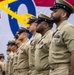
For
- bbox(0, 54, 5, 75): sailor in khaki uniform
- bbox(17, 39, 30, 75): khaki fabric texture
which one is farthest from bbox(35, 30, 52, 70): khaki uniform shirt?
bbox(0, 54, 5, 75): sailor in khaki uniform

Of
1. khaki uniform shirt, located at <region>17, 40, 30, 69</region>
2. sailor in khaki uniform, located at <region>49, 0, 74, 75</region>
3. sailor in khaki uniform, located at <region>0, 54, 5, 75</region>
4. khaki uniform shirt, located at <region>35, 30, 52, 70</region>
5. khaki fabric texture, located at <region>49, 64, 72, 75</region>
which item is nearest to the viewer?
sailor in khaki uniform, located at <region>49, 0, 74, 75</region>

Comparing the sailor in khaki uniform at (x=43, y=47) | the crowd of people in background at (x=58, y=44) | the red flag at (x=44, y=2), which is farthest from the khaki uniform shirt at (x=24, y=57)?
the red flag at (x=44, y=2)

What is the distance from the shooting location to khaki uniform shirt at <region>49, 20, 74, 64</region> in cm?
523

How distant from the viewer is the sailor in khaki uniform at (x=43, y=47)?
6.68 metres

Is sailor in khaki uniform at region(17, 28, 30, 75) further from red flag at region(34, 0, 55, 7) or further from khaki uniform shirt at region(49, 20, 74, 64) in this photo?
red flag at region(34, 0, 55, 7)

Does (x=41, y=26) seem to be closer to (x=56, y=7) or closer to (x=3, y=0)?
(x=56, y=7)

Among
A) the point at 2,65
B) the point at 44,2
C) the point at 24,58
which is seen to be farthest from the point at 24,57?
the point at 44,2

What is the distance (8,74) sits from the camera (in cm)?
1170

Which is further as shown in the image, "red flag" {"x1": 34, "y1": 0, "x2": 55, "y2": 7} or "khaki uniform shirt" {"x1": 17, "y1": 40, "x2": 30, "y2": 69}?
"red flag" {"x1": 34, "y1": 0, "x2": 55, "y2": 7}

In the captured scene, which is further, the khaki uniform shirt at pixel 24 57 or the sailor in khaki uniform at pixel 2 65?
the sailor in khaki uniform at pixel 2 65

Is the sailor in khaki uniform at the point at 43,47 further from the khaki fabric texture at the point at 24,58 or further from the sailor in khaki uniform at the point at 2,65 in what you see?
the sailor in khaki uniform at the point at 2,65

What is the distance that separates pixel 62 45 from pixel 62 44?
0.02 metres

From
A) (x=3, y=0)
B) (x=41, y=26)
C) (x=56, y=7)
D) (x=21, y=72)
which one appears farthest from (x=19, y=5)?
(x=56, y=7)

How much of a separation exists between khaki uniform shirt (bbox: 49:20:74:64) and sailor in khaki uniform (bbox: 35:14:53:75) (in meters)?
1.15
